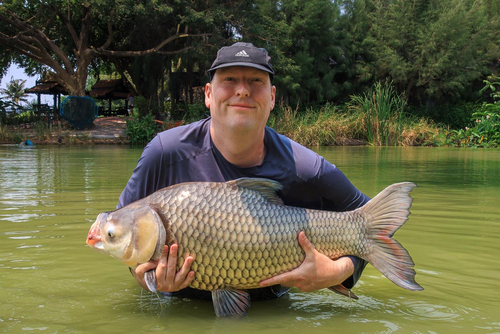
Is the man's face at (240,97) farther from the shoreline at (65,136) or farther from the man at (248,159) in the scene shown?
the shoreline at (65,136)

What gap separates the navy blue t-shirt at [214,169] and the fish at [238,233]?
0.21 meters

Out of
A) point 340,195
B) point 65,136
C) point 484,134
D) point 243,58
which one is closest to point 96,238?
point 243,58

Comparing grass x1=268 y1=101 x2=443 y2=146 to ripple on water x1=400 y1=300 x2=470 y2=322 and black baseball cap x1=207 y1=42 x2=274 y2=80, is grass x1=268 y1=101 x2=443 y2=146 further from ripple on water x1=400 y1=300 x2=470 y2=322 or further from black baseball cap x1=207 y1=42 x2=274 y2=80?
black baseball cap x1=207 y1=42 x2=274 y2=80

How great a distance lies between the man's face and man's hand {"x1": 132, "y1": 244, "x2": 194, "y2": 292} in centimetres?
71

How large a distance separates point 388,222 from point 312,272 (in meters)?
0.46

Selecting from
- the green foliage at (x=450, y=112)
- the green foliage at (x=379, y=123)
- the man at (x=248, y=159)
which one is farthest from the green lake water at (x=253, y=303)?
the green foliage at (x=450, y=112)

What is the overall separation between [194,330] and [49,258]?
1752mm

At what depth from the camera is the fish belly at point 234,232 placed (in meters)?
2.22

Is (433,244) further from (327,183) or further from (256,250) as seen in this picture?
(256,250)

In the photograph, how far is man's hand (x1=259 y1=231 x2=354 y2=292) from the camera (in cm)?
236

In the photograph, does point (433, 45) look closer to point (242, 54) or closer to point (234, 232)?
point (242, 54)

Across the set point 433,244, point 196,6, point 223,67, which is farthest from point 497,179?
point 196,6

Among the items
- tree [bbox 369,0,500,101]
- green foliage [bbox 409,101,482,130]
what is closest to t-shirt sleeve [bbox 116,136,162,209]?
tree [bbox 369,0,500,101]

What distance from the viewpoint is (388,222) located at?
2484 millimetres
